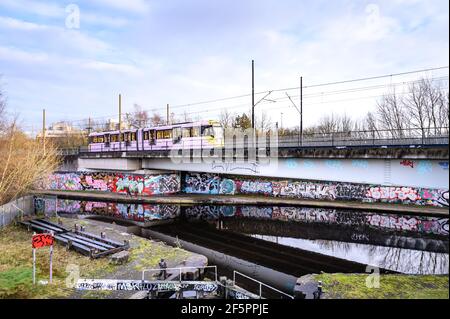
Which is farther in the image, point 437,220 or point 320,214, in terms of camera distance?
point 320,214

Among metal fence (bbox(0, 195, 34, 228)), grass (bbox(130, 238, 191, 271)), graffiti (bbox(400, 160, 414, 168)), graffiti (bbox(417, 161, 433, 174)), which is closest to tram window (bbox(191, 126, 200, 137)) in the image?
Answer: metal fence (bbox(0, 195, 34, 228))

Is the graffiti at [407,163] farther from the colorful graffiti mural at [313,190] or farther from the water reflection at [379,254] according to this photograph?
the colorful graffiti mural at [313,190]

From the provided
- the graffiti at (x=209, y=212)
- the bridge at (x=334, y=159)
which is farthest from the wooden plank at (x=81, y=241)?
the bridge at (x=334, y=159)

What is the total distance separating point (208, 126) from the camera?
29.5m

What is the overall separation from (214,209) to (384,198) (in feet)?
52.4

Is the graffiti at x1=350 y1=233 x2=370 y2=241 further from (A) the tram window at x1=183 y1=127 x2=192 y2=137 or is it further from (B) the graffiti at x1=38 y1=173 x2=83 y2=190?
(B) the graffiti at x1=38 y1=173 x2=83 y2=190

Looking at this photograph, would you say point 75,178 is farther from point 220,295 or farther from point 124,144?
point 220,295

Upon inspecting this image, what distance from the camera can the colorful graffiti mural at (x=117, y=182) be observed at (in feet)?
114

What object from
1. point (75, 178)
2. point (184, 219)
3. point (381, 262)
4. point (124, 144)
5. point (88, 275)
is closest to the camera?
point (88, 275)

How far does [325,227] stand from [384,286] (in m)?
13.4

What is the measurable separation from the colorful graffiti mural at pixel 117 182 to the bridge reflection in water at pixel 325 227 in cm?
322

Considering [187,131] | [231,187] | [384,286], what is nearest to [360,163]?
[384,286]

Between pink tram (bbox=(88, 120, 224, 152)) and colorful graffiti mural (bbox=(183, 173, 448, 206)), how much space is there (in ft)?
20.6
